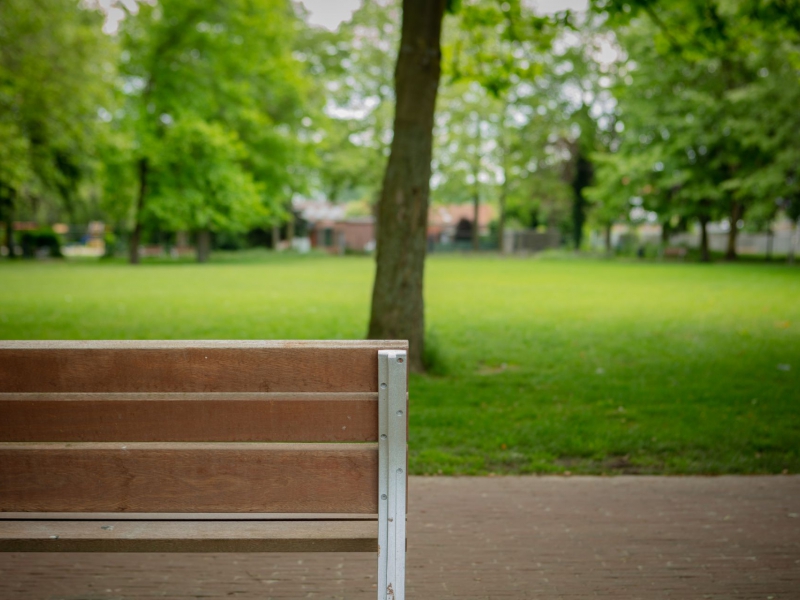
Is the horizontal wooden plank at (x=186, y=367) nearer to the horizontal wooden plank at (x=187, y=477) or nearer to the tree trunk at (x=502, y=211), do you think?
the horizontal wooden plank at (x=187, y=477)

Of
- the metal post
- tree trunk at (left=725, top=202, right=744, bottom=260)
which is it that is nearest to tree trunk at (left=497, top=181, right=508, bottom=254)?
tree trunk at (left=725, top=202, right=744, bottom=260)

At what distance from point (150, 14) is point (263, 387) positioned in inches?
1483

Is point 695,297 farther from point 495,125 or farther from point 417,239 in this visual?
point 495,125

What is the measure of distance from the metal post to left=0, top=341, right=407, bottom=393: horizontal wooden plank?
0.06 metres

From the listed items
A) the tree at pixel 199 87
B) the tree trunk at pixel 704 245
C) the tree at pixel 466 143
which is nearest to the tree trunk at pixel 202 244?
the tree at pixel 199 87

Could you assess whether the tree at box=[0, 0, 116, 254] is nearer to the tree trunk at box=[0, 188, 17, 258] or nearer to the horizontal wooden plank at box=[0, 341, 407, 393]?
the tree trunk at box=[0, 188, 17, 258]

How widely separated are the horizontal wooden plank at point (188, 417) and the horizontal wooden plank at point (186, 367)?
0.03 meters

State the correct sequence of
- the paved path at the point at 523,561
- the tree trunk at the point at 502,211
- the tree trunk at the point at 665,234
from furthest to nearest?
the tree trunk at the point at 502,211, the tree trunk at the point at 665,234, the paved path at the point at 523,561

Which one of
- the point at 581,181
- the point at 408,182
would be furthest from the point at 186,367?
the point at 581,181

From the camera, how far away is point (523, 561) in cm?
363

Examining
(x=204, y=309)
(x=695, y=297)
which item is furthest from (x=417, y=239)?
(x=695, y=297)

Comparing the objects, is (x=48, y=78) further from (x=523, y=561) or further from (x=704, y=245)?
(x=704, y=245)

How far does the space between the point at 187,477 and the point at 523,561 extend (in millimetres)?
1983

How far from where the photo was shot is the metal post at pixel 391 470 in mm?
2186
